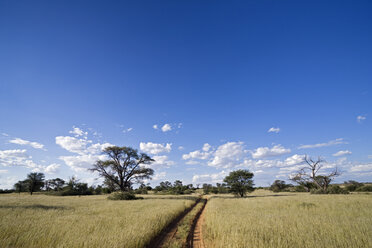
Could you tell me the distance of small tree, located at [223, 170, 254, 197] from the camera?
1433 inches

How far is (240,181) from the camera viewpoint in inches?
1471

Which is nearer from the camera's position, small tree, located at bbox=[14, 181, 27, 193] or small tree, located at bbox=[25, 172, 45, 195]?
small tree, located at bbox=[25, 172, 45, 195]

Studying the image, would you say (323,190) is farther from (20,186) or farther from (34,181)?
(20,186)

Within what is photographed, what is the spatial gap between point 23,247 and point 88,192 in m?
62.6

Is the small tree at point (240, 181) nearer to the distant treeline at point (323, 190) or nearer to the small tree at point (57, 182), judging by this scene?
the distant treeline at point (323, 190)

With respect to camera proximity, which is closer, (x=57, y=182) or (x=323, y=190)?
(x=323, y=190)

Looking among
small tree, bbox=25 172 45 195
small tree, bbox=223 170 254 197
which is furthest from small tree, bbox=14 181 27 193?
small tree, bbox=223 170 254 197

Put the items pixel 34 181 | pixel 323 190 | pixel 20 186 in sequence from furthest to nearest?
pixel 20 186
pixel 34 181
pixel 323 190

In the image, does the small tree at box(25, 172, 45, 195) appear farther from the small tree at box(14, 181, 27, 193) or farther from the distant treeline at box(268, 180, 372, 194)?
the distant treeline at box(268, 180, 372, 194)

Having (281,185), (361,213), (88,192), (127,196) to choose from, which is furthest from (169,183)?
(361,213)

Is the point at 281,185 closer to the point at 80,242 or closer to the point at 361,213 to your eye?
the point at 361,213

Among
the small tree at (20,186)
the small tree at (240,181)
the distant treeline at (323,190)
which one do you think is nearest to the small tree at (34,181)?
the small tree at (20,186)

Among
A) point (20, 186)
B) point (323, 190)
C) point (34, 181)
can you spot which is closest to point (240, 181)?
point (323, 190)

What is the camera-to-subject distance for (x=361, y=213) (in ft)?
36.0
